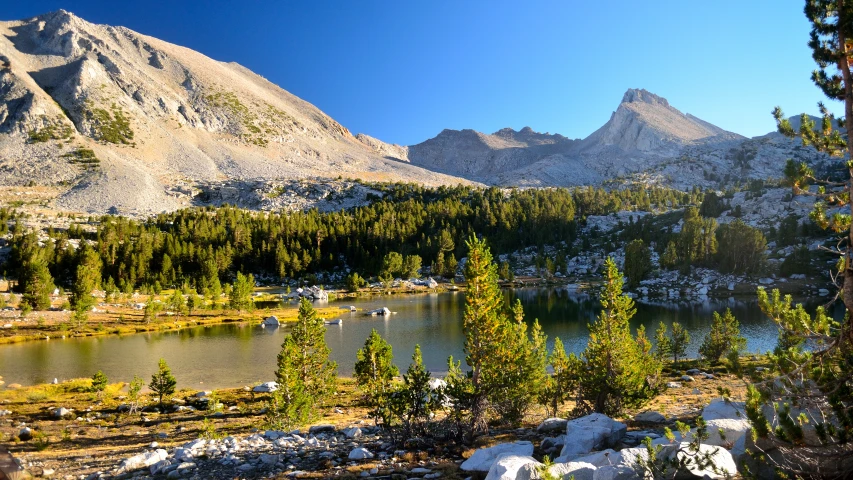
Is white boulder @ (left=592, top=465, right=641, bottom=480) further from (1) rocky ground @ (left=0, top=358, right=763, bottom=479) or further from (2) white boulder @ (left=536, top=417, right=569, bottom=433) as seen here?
(2) white boulder @ (left=536, top=417, right=569, bottom=433)

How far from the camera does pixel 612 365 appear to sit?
2066 centimetres

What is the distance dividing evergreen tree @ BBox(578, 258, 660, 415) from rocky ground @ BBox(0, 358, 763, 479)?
1.11m

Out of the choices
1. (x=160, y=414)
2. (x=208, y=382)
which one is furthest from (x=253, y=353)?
(x=160, y=414)

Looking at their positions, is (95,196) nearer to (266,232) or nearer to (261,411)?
(266,232)

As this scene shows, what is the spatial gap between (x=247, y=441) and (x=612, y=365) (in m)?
16.7

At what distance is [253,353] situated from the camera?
5166cm

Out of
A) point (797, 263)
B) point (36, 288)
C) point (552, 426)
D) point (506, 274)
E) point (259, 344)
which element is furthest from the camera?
point (506, 274)

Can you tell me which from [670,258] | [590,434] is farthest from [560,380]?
[670,258]

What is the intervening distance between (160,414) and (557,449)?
26.9 metres

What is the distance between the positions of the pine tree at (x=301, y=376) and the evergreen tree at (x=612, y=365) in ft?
48.4

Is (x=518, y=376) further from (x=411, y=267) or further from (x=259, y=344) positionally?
(x=411, y=267)

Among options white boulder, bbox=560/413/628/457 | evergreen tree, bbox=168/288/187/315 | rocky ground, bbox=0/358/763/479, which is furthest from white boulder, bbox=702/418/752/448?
evergreen tree, bbox=168/288/187/315

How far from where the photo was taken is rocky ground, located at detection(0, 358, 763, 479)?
14.4 metres

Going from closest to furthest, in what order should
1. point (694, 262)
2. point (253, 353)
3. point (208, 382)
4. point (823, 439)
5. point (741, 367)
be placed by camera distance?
point (823, 439), point (741, 367), point (208, 382), point (253, 353), point (694, 262)
